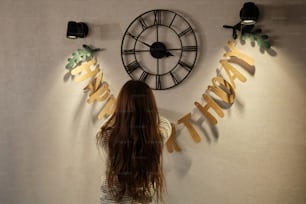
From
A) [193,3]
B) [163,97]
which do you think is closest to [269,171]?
[163,97]

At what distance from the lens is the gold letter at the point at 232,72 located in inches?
63.4

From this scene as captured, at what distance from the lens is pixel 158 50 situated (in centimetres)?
171

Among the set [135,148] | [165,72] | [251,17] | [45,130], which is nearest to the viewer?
[135,148]

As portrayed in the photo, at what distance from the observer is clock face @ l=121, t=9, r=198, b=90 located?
1.69 m

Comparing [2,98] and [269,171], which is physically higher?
[2,98]

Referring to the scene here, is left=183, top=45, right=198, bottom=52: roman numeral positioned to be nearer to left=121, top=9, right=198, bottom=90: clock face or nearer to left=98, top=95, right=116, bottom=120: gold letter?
left=121, top=9, right=198, bottom=90: clock face

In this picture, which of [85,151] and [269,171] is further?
[85,151]

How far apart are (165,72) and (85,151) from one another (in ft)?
2.29

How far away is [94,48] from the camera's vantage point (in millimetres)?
1851

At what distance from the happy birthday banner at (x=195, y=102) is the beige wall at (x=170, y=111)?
0.04 metres

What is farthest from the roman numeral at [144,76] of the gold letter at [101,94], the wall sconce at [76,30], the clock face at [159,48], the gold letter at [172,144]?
the wall sconce at [76,30]

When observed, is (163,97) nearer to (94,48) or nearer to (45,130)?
(94,48)

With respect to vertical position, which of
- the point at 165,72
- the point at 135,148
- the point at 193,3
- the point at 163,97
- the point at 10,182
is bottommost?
the point at 10,182

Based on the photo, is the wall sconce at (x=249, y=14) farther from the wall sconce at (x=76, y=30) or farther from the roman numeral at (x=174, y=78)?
the wall sconce at (x=76, y=30)
